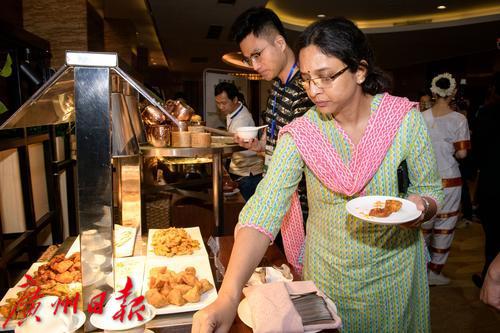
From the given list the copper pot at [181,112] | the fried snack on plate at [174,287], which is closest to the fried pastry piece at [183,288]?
the fried snack on plate at [174,287]

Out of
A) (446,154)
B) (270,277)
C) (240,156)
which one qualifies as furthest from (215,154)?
(446,154)

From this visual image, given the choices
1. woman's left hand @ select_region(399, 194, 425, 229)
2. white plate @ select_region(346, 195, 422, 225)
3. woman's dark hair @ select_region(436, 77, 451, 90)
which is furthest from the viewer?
woman's dark hair @ select_region(436, 77, 451, 90)

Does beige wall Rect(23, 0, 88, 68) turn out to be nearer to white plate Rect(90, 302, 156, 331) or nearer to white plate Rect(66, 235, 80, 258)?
white plate Rect(66, 235, 80, 258)

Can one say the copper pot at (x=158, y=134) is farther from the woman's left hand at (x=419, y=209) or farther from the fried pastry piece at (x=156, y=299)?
the woman's left hand at (x=419, y=209)

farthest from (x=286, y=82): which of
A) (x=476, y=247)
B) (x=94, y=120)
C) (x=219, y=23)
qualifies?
(x=219, y=23)

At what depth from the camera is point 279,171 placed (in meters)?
1.26

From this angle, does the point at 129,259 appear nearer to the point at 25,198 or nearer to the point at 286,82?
the point at 286,82

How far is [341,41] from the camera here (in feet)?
3.96

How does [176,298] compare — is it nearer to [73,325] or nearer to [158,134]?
[73,325]

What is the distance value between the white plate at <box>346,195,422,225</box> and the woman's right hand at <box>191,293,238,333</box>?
39 cm

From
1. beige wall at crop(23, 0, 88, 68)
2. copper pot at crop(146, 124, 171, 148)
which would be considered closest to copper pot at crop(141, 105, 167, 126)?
copper pot at crop(146, 124, 171, 148)

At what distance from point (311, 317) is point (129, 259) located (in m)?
0.84

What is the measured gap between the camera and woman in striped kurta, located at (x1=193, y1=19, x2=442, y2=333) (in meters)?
1.22

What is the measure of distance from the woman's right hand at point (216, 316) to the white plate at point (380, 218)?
39 cm
